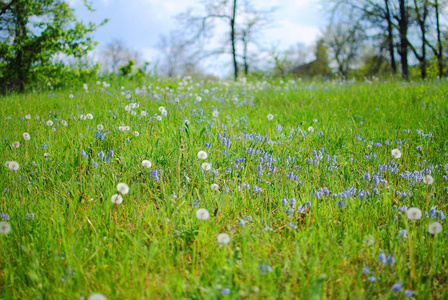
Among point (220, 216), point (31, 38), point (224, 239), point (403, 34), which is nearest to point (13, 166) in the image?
point (220, 216)

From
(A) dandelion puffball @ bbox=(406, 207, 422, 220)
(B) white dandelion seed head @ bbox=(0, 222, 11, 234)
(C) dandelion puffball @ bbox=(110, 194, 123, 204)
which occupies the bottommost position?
(A) dandelion puffball @ bbox=(406, 207, 422, 220)

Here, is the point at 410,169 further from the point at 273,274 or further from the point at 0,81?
the point at 0,81

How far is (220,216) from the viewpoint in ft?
6.34

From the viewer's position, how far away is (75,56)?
7984mm

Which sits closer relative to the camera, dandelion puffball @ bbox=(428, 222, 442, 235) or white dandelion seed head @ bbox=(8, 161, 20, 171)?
dandelion puffball @ bbox=(428, 222, 442, 235)

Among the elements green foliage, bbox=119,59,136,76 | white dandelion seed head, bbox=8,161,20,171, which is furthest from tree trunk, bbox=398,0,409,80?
white dandelion seed head, bbox=8,161,20,171

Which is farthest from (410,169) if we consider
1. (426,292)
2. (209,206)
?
(209,206)

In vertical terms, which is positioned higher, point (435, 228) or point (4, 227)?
point (4, 227)

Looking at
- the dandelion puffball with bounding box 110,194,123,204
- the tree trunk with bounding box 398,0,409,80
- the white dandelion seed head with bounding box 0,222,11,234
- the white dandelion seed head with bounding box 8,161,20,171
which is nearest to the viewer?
the white dandelion seed head with bounding box 0,222,11,234

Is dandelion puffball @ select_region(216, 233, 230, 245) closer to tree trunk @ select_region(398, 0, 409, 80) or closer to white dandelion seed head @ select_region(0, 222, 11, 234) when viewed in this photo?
white dandelion seed head @ select_region(0, 222, 11, 234)

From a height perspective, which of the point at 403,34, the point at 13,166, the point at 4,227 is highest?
the point at 403,34

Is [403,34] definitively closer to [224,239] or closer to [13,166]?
[224,239]

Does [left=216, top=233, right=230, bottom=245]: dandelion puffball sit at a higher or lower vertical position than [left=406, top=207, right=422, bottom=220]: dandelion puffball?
lower

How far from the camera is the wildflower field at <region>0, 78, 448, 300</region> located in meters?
1.40
